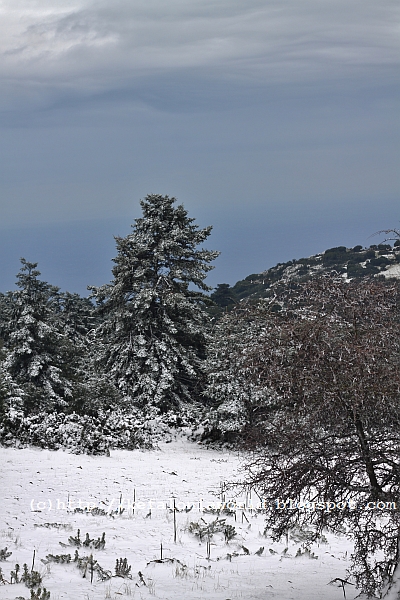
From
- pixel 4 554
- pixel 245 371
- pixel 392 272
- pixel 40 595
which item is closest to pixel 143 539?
pixel 4 554

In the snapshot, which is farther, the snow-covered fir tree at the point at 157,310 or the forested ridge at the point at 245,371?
the snow-covered fir tree at the point at 157,310

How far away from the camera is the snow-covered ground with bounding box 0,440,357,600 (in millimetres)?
7301

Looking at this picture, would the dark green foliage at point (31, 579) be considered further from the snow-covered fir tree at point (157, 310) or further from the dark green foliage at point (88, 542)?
the snow-covered fir tree at point (157, 310)

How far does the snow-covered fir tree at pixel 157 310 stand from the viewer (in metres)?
23.1

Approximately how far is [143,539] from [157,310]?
15303 mm

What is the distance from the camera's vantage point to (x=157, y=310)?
24203 millimetres

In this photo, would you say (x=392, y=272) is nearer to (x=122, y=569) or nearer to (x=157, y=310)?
(x=122, y=569)

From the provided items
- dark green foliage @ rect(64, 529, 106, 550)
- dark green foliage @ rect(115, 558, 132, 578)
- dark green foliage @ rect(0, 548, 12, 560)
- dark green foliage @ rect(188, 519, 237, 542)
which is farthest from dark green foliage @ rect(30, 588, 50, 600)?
dark green foliage @ rect(188, 519, 237, 542)

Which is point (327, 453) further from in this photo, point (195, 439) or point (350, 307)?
point (195, 439)

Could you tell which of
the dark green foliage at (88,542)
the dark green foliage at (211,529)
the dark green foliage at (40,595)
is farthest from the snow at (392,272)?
the dark green foliage at (88,542)

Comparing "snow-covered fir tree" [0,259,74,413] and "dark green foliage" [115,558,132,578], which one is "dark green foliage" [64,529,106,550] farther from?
"snow-covered fir tree" [0,259,74,413]

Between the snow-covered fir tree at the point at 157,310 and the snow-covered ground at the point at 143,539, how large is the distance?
28.2 feet

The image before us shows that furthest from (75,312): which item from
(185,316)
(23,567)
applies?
(23,567)

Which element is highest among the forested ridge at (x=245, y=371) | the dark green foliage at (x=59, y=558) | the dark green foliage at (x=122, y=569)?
the forested ridge at (x=245, y=371)
